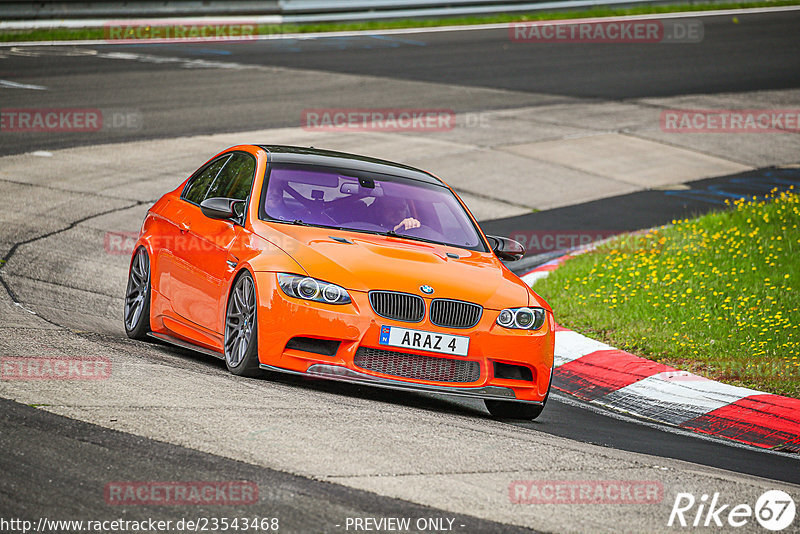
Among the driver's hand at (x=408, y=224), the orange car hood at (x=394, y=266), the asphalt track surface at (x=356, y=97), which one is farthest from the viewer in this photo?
the driver's hand at (x=408, y=224)

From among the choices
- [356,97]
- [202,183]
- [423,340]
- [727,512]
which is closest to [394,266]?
[423,340]

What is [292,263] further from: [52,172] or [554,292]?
[52,172]

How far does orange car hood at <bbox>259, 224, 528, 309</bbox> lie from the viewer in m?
7.26

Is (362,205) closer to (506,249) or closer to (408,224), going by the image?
(408,224)

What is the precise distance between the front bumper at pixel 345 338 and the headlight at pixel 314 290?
0.12 ft

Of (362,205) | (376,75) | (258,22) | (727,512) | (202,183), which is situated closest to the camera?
(727,512)

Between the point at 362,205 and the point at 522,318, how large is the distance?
1551mm

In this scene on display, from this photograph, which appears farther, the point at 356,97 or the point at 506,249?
the point at 356,97

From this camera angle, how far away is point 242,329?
7.54 meters

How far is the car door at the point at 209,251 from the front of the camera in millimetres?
7941

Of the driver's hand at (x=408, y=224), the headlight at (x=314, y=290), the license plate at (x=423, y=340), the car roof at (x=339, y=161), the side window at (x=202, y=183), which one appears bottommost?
the license plate at (x=423, y=340)

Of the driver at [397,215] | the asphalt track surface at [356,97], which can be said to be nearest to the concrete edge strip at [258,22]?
the asphalt track surface at [356,97]

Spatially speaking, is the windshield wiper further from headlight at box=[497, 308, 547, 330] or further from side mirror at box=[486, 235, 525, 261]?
headlight at box=[497, 308, 547, 330]

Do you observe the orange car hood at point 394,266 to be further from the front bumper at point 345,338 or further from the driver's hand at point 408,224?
the driver's hand at point 408,224
